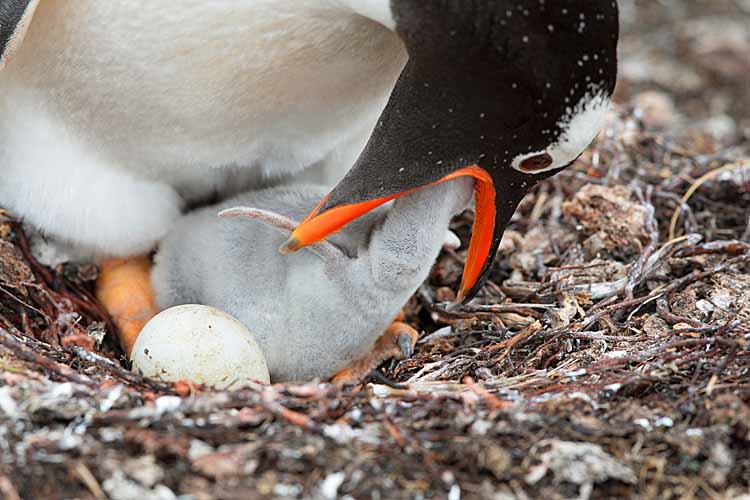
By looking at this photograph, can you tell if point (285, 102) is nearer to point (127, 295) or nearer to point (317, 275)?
A: point (317, 275)

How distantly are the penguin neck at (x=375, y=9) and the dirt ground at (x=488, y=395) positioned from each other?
869 mm

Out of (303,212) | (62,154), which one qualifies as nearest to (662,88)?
(303,212)

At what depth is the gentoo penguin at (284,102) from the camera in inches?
87.4

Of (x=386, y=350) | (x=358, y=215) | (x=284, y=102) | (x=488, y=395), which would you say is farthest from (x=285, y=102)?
(x=488, y=395)

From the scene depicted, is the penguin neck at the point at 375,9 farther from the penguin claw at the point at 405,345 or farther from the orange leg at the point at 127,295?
the orange leg at the point at 127,295

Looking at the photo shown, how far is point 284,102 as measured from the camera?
2.75m

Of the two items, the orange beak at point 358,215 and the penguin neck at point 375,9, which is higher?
the penguin neck at point 375,9

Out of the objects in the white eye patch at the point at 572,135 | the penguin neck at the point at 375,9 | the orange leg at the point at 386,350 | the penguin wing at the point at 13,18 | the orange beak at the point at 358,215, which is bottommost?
the orange leg at the point at 386,350

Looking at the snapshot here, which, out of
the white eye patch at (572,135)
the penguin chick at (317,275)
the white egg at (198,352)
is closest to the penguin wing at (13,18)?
the penguin chick at (317,275)

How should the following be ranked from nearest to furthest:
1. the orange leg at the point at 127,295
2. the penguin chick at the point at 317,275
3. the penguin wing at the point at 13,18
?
the penguin wing at the point at 13,18 → the penguin chick at the point at 317,275 → the orange leg at the point at 127,295

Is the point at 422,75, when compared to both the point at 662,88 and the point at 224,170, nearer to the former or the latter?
the point at 224,170

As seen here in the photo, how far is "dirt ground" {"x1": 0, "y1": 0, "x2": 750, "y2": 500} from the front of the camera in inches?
72.4

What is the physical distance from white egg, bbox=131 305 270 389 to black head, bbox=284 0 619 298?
0.40 meters

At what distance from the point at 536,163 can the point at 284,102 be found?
795 mm
